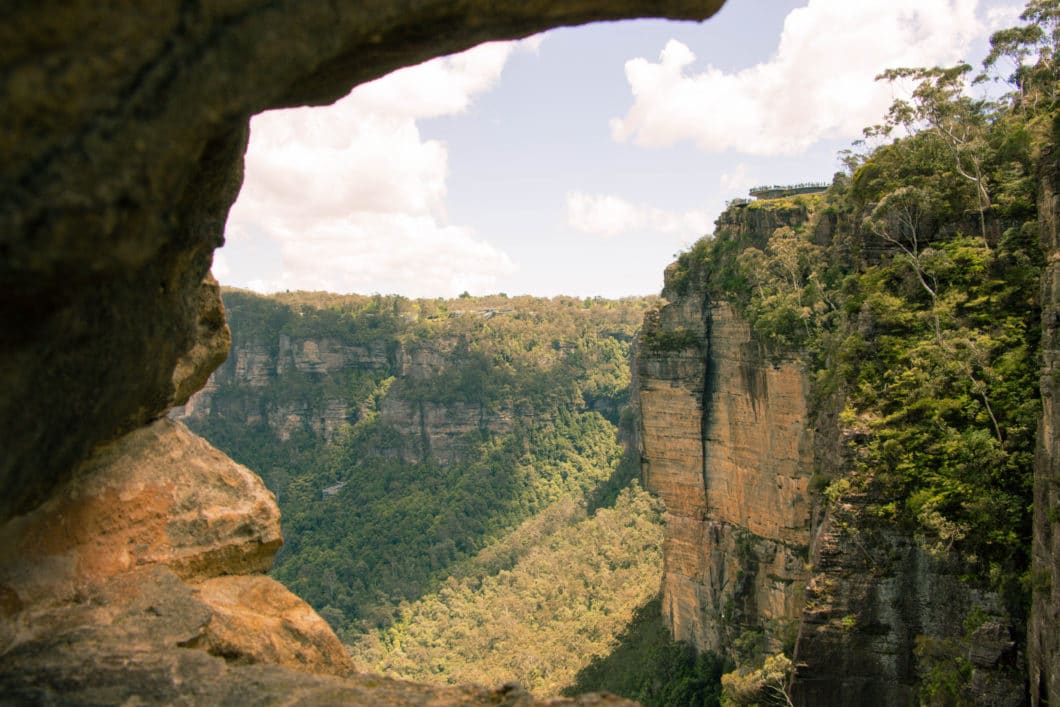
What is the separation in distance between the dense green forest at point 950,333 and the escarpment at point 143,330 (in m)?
12.5

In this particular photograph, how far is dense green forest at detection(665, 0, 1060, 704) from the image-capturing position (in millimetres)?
13766

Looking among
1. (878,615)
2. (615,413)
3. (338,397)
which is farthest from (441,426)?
(878,615)

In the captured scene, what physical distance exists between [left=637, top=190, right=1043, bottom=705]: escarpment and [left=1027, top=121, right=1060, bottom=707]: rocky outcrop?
9cm

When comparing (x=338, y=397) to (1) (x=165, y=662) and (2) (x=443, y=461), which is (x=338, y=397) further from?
(1) (x=165, y=662)

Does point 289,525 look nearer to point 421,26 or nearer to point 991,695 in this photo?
point 991,695

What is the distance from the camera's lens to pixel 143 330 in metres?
3.93

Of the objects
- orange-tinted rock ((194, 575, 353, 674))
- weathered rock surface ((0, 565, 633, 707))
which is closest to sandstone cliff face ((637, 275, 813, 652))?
orange-tinted rock ((194, 575, 353, 674))

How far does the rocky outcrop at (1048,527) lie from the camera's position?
10914mm

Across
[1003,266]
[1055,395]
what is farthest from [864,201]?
[1055,395]

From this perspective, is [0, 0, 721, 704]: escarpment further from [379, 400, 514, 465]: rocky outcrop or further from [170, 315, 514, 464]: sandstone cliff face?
[170, 315, 514, 464]: sandstone cliff face

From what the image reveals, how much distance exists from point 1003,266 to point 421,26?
1602cm

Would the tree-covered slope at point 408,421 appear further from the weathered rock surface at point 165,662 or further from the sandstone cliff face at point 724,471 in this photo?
the weathered rock surface at point 165,662

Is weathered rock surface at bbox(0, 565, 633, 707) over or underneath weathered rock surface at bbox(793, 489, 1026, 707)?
over

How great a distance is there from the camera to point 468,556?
234ft
